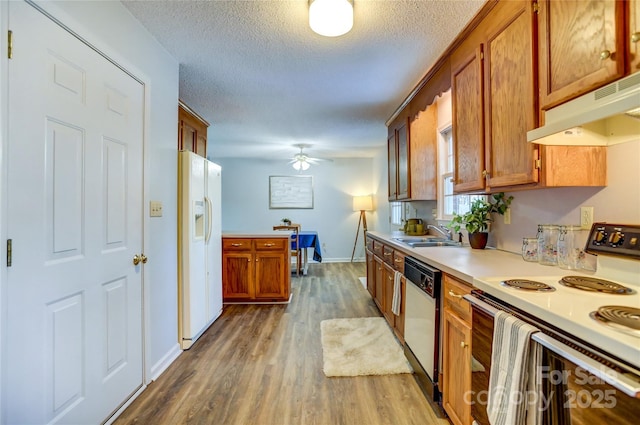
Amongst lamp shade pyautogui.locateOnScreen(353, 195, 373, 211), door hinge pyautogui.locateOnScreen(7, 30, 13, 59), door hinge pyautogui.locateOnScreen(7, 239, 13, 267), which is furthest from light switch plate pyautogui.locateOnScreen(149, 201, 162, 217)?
lamp shade pyautogui.locateOnScreen(353, 195, 373, 211)

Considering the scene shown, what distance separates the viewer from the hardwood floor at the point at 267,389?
1668 millimetres

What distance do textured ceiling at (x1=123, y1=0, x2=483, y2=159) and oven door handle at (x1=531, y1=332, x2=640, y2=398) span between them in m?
1.88

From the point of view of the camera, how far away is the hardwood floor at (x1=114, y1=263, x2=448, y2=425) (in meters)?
1.67

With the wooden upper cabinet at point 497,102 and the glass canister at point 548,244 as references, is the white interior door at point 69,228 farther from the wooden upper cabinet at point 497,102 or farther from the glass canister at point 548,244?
the glass canister at point 548,244

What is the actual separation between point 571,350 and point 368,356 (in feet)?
5.86

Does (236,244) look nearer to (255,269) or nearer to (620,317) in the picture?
(255,269)

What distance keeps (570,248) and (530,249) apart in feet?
0.74

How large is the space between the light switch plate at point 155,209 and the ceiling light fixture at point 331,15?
1.60m

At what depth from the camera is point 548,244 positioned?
1.55 meters

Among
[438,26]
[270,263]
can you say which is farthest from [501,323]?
[270,263]

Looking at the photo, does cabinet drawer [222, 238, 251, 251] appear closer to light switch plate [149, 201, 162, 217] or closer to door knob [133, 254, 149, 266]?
light switch plate [149, 201, 162, 217]

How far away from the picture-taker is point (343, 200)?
6.78 meters

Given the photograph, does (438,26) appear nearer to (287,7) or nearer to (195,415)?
(287,7)

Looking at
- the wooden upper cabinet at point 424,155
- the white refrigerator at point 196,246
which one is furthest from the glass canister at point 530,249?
the white refrigerator at point 196,246
